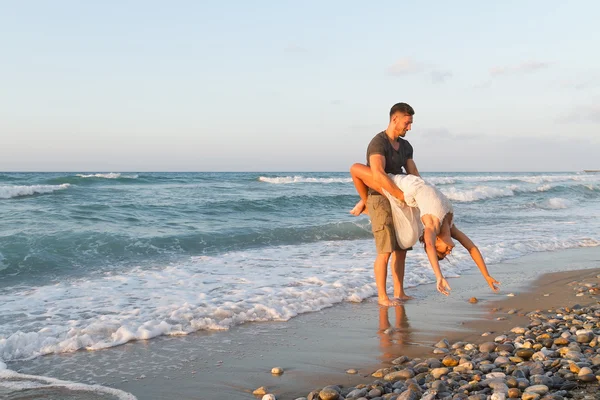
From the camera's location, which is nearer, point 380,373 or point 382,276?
point 380,373

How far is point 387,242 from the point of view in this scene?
569cm

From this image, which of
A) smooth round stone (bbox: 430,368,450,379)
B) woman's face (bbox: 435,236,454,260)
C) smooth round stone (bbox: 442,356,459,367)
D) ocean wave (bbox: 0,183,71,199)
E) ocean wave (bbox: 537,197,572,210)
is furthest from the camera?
ocean wave (bbox: 537,197,572,210)

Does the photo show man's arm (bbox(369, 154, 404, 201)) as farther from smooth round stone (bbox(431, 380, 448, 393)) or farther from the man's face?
smooth round stone (bbox(431, 380, 448, 393))

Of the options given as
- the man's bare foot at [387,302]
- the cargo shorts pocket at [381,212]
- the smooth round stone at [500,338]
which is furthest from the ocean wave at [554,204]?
Result: the smooth round stone at [500,338]

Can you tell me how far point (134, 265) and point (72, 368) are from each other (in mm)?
4819

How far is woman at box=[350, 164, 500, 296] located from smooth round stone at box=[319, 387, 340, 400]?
1825 mm

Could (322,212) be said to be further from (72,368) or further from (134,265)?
(72,368)

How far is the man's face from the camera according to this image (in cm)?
550

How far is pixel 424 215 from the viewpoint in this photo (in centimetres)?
518

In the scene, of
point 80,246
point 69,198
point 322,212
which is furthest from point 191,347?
point 69,198

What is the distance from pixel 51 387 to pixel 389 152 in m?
3.64

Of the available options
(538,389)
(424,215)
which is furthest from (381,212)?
(538,389)

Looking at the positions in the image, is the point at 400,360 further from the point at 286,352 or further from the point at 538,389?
the point at 538,389

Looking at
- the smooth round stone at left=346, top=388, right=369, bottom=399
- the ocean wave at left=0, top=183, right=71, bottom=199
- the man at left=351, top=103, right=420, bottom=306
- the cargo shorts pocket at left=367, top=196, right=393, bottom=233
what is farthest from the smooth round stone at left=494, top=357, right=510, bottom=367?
the ocean wave at left=0, top=183, right=71, bottom=199
